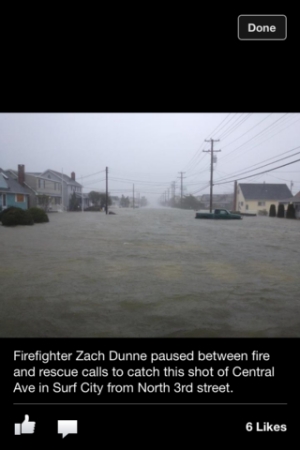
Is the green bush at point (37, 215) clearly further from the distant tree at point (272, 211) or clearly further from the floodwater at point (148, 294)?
the distant tree at point (272, 211)

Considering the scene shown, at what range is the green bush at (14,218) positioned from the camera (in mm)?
17734

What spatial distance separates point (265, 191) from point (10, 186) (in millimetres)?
28858

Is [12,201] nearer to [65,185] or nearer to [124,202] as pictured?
[65,185]

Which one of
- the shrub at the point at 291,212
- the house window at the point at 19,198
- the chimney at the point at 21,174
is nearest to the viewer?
the house window at the point at 19,198

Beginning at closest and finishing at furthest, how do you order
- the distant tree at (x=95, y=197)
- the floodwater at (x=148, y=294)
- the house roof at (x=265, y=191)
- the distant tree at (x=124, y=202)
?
the floodwater at (x=148, y=294) → the house roof at (x=265, y=191) → the distant tree at (x=95, y=197) → the distant tree at (x=124, y=202)

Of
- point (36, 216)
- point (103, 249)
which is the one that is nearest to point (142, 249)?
point (103, 249)

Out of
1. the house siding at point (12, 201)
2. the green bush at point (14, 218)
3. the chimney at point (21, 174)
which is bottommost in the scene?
the green bush at point (14, 218)
